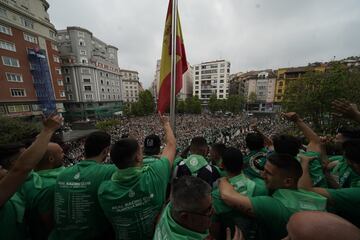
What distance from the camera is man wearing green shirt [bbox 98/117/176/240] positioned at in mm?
1548

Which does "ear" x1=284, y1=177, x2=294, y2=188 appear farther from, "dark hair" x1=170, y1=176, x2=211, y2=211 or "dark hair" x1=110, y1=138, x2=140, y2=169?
"dark hair" x1=110, y1=138, x2=140, y2=169

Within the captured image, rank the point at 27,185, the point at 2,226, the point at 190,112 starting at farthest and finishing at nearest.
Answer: the point at 190,112
the point at 27,185
the point at 2,226

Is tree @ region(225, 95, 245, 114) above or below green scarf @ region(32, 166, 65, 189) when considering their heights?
below

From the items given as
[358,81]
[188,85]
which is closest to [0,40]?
[358,81]

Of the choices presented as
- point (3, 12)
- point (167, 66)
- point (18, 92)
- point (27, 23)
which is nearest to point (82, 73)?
point (27, 23)

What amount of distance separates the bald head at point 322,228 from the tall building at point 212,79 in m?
66.5

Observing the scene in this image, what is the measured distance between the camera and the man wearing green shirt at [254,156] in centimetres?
279

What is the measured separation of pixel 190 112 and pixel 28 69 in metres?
39.2

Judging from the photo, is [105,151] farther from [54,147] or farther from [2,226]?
[2,226]

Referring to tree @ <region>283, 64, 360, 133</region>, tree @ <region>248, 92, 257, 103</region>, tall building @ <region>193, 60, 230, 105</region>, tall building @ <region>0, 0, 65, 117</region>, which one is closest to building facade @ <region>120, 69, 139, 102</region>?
tall building @ <region>193, 60, 230, 105</region>

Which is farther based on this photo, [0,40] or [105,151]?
[0,40]

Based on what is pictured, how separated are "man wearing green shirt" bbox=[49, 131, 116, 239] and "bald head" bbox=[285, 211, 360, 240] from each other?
1.69 metres

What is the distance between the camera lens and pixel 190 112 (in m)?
54.1

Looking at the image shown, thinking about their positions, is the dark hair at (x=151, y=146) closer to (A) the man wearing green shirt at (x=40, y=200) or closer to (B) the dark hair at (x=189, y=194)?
(A) the man wearing green shirt at (x=40, y=200)
